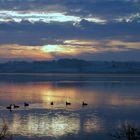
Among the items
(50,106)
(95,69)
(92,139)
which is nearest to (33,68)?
(95,69)

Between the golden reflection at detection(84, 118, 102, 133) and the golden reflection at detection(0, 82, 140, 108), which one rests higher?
the golden reflection at detection(0, 82, 140, 108)

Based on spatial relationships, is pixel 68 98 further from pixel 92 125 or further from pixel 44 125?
pixel 92 125

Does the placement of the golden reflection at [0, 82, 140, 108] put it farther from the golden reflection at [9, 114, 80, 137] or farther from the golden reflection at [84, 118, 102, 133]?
the golden reflection at [84, 118, 102, 133]

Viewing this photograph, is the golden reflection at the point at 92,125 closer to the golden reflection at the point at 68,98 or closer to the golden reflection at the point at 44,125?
the golden reflection at the point at 44,125

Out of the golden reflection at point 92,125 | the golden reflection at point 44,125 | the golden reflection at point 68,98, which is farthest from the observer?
the golden reflection at point 68,98

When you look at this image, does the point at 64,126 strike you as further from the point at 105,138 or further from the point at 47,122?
the point at 105,138

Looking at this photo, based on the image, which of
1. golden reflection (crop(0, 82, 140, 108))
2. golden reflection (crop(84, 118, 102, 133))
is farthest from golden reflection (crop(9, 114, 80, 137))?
golden reflection (crop(0, 82, 140, 108))

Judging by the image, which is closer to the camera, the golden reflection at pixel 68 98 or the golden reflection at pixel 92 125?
the golden reflection at pixel 92 125

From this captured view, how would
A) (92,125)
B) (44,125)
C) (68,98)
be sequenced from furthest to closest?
(68,98) → (44,125) → (92,125)

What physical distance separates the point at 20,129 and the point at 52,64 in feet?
584

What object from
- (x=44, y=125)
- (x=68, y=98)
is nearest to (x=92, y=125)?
(x=44, y=125)

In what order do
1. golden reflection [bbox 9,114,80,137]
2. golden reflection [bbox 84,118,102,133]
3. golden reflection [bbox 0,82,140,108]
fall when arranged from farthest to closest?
golden reflection [bbox 0,82,140,108] → golden reflection [bbox 84,118,102,133] → golden reflection [bbox 9,114,80,137]

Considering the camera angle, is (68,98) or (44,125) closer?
(44,125)

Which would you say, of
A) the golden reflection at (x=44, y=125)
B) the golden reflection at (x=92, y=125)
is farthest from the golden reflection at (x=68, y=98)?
the golden reflection at (x=92, y=125)
